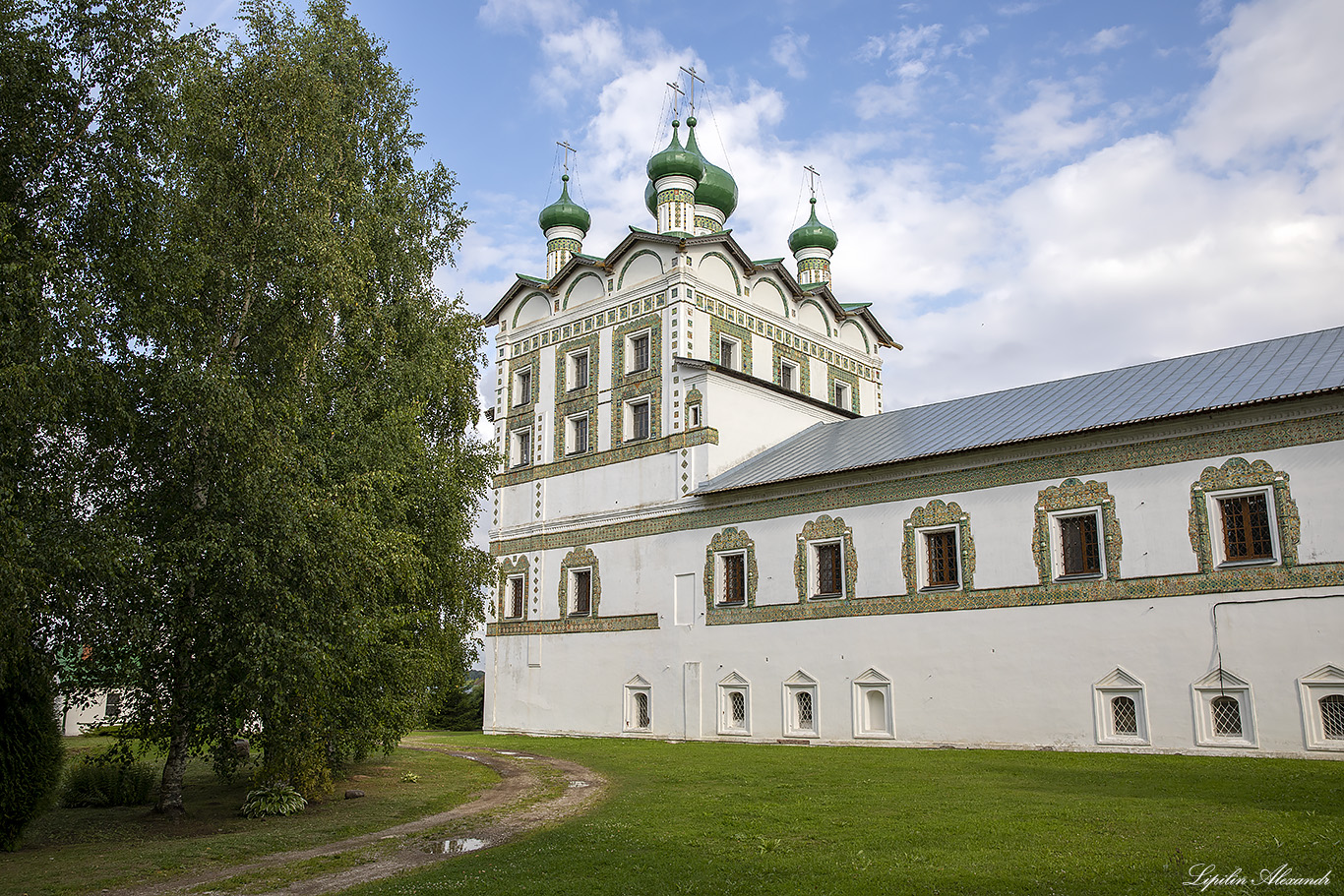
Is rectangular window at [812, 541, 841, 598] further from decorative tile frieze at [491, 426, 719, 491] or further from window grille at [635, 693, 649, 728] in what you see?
window grille at [635, 693, 649, 728]

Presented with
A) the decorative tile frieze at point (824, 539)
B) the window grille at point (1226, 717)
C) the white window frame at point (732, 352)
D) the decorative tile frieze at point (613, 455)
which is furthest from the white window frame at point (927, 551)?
the white window frame at point (732, 352)

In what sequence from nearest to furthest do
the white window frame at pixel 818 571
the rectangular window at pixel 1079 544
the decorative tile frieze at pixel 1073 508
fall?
1. the decorative tile frieze at pixel 1073 508
2. the rectangular window at pixel 1079 544
3. the white window frame at pixel 818 571

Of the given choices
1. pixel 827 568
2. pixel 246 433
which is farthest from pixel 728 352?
pixel 246 433

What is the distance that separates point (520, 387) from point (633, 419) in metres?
5.46

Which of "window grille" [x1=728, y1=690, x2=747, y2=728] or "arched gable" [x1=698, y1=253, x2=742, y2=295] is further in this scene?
"arched gable" [x1=698, y1=253, x2=742, y2=295]

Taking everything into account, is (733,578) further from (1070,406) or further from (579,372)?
(579,372)

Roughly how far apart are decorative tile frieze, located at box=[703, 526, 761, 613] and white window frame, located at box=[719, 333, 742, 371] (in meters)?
5.58

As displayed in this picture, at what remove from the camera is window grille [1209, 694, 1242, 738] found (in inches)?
635

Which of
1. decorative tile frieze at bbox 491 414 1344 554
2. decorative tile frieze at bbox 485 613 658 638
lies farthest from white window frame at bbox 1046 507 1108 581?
decorative tile frieze at bbox 485 613 658 638

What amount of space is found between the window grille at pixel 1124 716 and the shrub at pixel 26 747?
620 inches

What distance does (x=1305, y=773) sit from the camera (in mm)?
13008

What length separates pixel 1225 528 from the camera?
55.2 ft

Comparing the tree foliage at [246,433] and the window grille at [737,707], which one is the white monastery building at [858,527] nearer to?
the window grille at [737,707]

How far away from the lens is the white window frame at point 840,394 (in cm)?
3095
